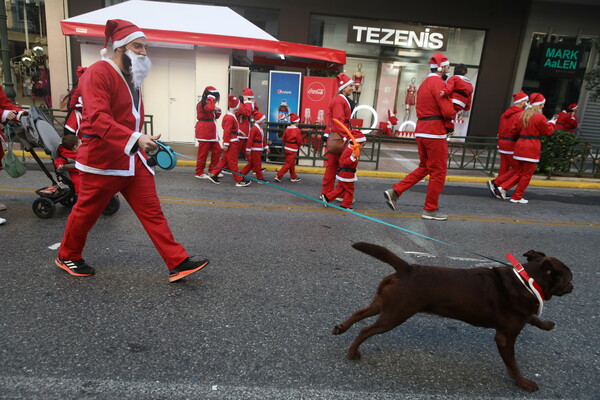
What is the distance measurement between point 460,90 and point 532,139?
125 inches

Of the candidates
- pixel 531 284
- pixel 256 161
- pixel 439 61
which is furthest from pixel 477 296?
pixel 256 161

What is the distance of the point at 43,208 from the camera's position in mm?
5359

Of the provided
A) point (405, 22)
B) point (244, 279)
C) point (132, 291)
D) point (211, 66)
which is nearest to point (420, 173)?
point (244, 279)

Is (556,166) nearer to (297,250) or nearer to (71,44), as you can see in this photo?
(297,250)

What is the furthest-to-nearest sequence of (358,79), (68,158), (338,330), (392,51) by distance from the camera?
(392,51)
(358,79)
(68,158)
(338,330)

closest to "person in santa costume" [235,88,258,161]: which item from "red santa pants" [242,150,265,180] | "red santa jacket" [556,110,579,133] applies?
"red santa pants" [242,150,265,180]

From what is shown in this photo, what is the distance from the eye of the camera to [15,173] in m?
5.29

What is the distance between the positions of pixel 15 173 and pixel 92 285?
258cm

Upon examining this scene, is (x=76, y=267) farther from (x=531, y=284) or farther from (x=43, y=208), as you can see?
(x=531, y=284)

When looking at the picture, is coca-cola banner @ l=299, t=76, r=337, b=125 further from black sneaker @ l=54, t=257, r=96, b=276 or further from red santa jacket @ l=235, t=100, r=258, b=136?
black sneaker @ l=54, t=257, r=96, b=276

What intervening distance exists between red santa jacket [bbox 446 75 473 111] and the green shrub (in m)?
5.64

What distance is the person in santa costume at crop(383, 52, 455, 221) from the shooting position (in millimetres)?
6141

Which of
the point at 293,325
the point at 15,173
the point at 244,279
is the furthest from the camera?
the point at 15,173

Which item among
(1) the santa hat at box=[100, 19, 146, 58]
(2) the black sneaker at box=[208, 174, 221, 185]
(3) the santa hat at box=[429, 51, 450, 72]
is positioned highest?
(3) the santa hat at box=[429, 51, 450, 72]
